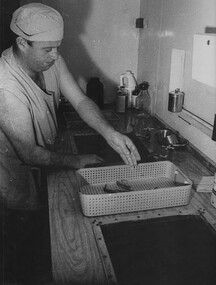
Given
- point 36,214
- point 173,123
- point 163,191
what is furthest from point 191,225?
point 173,123

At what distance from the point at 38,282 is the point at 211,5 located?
5.21 feet

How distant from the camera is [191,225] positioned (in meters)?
1.21

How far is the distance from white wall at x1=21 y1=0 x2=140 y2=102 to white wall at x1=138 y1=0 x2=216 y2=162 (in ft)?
0.41

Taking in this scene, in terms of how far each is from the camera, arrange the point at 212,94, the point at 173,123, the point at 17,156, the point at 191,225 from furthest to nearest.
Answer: the point at 173,123, the point at 212,94, the point at 17,156, the point at 191,225

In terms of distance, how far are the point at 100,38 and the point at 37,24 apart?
1409 mm

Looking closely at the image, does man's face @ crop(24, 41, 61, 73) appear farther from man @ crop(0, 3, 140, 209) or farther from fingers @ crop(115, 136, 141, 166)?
fingers @ crop(115, 136, 141, 166)

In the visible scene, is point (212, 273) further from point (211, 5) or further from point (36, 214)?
point (211, 5)

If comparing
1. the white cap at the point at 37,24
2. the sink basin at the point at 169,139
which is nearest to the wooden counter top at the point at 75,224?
the sink basin at the point at 169,139

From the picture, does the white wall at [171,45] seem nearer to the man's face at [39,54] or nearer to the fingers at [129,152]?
the fingers at [129,152]

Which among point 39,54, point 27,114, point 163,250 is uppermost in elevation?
point 39,54

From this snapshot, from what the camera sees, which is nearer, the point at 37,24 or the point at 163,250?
the point at 163,250

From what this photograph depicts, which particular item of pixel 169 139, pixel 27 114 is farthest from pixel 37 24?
pixel 169 139

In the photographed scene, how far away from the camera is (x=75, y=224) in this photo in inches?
46.9

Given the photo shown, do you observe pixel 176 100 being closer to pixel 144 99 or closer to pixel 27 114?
pixel 144 99
